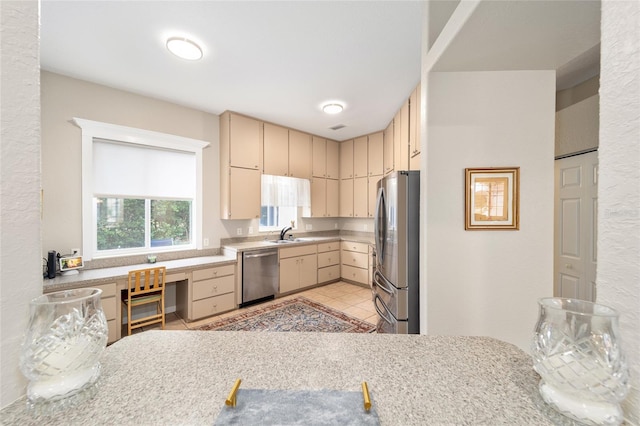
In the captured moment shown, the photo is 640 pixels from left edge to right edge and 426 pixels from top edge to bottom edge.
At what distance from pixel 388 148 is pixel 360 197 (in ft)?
3.68

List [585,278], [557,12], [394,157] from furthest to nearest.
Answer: [394,157]
[585,278]
[557,12]

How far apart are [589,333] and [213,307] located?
11.3 ft

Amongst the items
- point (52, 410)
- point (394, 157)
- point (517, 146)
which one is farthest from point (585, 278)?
point (52, 410)

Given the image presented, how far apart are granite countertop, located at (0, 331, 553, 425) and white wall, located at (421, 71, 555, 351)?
800 mm

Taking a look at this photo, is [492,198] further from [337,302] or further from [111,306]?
[111,306]

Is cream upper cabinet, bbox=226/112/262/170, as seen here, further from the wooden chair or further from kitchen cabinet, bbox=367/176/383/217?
kitchen cabinet, bbox=367/176/383/217

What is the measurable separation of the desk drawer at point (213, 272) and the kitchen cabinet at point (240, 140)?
1.52 m

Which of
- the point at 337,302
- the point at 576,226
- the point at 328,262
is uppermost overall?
the point at 576,226

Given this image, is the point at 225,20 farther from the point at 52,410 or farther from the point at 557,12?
the point at 52,410

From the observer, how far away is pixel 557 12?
3.61 ft

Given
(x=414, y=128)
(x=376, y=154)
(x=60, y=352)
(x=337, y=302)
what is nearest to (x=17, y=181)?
(x=60, y=352)

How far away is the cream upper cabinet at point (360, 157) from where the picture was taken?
4.79 meters

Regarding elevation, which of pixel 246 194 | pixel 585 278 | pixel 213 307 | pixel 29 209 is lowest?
pixel 213 307

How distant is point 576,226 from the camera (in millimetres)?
2602
